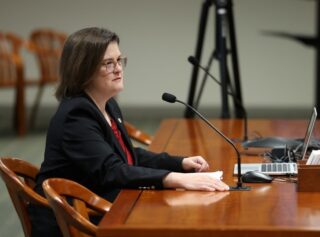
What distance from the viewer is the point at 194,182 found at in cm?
272

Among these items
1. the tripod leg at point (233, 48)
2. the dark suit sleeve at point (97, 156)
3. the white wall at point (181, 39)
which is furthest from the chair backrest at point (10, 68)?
the dark suit sleeve at point (97, 156)

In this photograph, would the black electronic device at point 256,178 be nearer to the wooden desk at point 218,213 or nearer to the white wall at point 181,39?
the wooden desk at point 218,213

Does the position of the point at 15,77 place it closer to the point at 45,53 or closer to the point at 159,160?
the point at 45,53

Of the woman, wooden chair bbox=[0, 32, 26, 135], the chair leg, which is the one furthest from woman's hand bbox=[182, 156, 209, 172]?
the chair leg

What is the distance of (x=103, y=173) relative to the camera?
2857 mm

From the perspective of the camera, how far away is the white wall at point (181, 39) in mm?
8562

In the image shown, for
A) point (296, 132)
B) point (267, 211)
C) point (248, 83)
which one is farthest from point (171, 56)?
point (267, 211)

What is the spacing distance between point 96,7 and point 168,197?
6.26 metres

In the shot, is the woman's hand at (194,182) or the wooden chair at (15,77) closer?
the woman's hand at (194,182)

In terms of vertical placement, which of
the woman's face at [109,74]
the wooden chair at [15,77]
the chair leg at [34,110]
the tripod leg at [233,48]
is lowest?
the chair leg at [34,110]

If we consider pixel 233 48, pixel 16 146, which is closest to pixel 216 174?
pixel 233 48

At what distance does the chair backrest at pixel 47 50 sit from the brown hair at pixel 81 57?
4568 millimetres

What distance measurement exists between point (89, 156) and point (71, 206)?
275 millimetres

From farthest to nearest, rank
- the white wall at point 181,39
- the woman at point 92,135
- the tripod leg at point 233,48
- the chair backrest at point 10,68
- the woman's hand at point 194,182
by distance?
1. the white wall at point 181,39
2. the chair backrest at point 10,68
3. the tripod leg at point 233,48
4. the woman at point 92,135
5. the woman's hand at point 194,182
